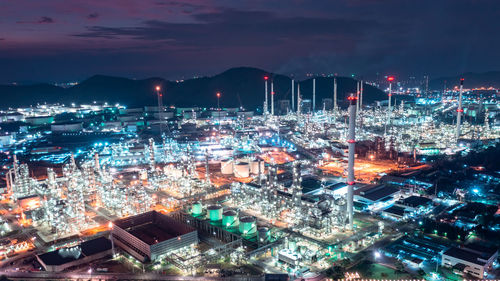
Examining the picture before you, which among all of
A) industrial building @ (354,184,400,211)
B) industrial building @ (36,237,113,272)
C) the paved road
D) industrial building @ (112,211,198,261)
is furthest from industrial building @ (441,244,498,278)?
industrial building @ (36,237,113,272)

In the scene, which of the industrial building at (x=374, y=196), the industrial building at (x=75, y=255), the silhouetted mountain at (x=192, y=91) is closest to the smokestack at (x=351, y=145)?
the industrial building at (x=374, y=196)

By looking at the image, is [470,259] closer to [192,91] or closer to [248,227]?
[248,227]

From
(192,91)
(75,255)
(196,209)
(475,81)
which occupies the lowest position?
(75,255)

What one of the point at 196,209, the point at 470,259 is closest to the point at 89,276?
the point at 196,209

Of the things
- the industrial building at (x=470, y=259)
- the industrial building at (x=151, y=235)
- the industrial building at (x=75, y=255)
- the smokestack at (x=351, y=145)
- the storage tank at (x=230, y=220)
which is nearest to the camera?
the industrial building at (x=470, y=259)

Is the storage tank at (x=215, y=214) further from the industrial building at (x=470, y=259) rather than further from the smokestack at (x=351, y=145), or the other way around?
the industrial building at (x=470, y=259)

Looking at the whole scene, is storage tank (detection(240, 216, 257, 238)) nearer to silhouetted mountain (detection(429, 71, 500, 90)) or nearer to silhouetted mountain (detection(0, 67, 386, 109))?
silhouetted mountain (detection(0, 67, 386, 109))
